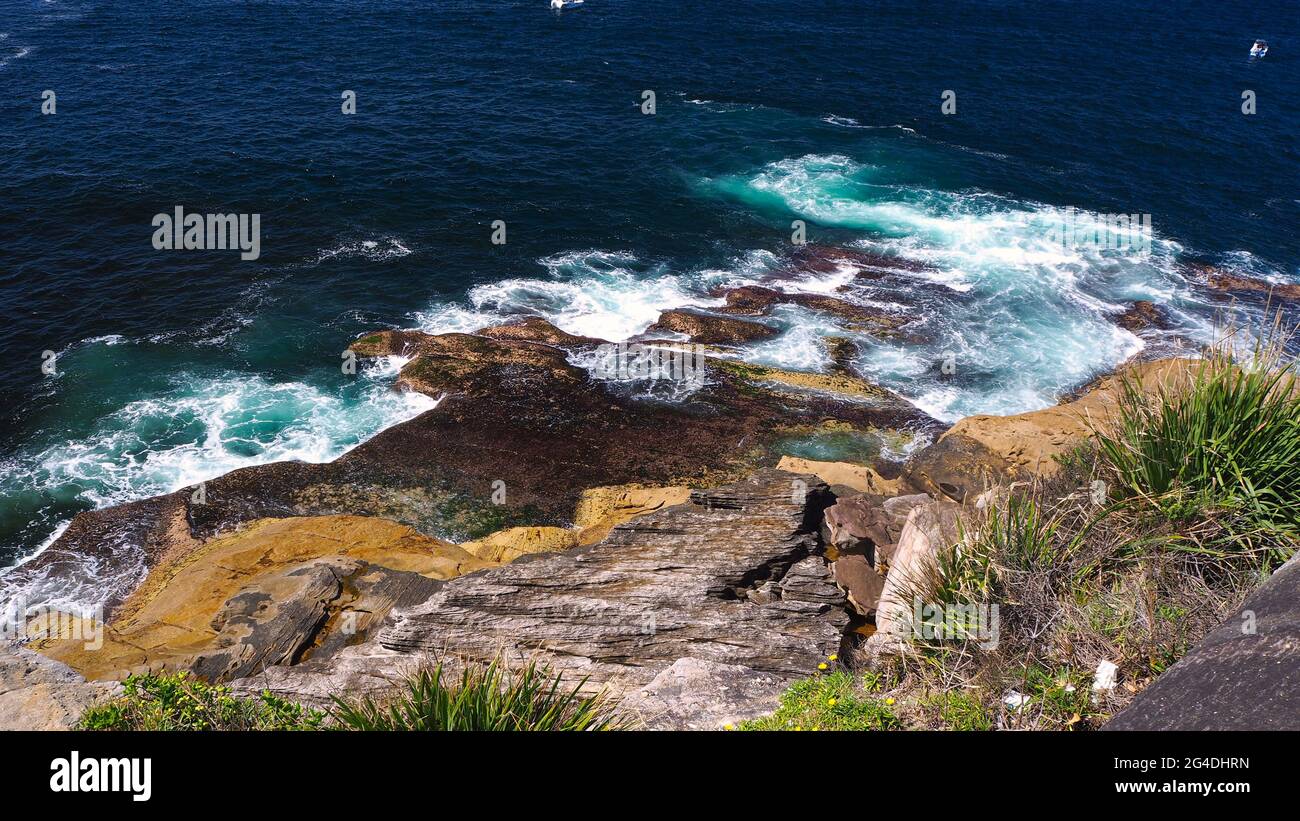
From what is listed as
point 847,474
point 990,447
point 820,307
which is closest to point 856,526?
point 847,474

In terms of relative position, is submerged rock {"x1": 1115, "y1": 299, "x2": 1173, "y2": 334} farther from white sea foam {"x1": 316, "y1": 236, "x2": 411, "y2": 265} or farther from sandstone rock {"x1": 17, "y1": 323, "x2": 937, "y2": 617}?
white sea foam {"x1": 316, "y1": 236, "x2": 411, "y2": 265}

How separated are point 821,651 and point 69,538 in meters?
22.6

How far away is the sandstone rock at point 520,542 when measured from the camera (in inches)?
902

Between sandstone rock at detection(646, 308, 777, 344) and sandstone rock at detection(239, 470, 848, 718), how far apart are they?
1582 centimetres

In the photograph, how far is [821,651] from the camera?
14992 mm

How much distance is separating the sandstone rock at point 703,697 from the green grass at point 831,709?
88 centimetres

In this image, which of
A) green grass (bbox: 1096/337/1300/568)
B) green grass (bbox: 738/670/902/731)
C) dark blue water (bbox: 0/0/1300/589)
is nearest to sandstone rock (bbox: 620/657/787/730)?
green grass (bbox: 738/670/902/731)

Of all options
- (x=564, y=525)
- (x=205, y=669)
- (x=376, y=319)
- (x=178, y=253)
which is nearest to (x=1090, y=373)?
(x=564, y=525)

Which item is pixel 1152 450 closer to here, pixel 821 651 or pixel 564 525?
pixel 821 651

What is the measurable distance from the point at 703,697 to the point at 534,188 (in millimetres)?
38050

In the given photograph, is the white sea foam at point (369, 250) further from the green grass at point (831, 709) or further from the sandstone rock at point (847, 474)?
the green grass at point (831, 709)

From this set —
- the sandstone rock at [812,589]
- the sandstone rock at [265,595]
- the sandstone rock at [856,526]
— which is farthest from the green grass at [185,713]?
the sandstone rock at [856,526]

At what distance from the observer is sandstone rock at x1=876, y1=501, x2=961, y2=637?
12618 millimetres
